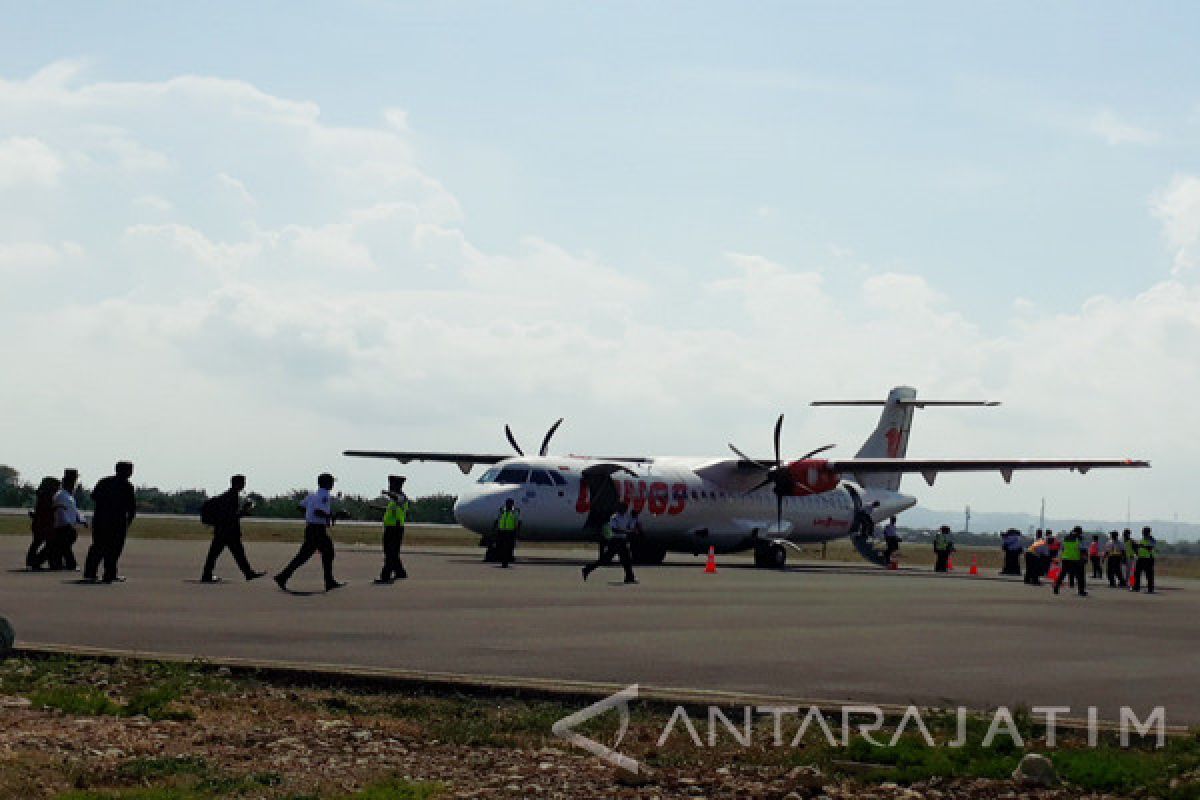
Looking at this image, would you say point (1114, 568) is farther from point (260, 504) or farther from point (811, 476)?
point (260, 504)

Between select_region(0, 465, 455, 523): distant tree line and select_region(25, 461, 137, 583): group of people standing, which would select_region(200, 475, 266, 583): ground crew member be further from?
select_region(0, 465, 455, 523): distant tree line

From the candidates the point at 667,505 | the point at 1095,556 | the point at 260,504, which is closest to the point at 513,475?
the point at 667,505

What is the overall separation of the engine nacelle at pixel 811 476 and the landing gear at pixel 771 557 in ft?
6.51

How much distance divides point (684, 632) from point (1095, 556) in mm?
26681

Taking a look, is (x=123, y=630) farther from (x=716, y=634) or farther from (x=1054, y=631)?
(x=1054, y=631)

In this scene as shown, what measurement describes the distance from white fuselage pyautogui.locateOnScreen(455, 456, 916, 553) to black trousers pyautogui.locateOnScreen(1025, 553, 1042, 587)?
844 cm

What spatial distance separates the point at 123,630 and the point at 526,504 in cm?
2278

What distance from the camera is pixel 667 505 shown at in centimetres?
4253

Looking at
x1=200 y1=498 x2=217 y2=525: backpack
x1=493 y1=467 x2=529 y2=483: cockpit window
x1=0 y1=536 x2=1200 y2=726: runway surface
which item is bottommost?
x1=0 y1=536 x2=1200 y2=726: runway surface

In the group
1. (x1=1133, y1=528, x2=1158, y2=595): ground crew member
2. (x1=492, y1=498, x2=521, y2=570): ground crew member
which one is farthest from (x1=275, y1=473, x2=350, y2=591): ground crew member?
(x1=1133, y1=528, x2=1158, y2=595): ground crew member

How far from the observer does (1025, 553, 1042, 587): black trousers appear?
37906 mm

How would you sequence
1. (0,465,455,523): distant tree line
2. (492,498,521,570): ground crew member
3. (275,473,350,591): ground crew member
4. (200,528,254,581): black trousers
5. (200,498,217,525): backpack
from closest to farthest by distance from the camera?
(275,473,350,591): ground crew member → (200,498,217,525): backpack → (200,528,254,581): black trousers → (492,498,521,570): ground crew member → (0,465,455,523): distant tree line

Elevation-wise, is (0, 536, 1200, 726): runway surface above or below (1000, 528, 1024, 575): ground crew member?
below

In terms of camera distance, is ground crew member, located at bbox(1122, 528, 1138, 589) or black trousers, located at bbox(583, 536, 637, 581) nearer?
black trousers, located at bbox(583, 536, 637, 581)
